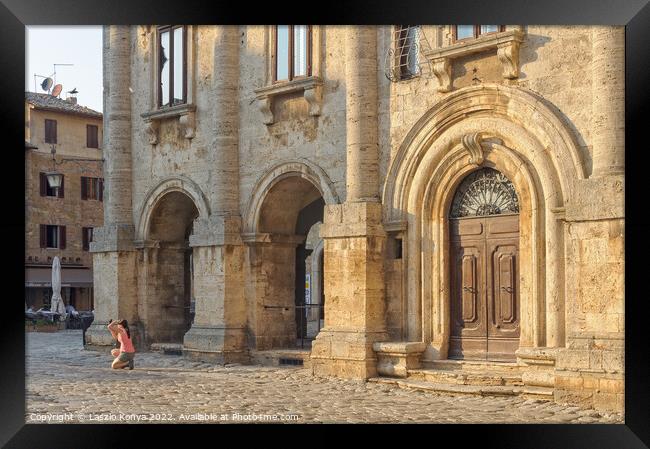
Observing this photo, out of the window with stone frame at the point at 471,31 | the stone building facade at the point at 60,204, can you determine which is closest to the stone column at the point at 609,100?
the window with stone frame at the point at 471,31

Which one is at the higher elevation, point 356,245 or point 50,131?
point 50,131

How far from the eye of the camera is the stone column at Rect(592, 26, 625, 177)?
502 inches

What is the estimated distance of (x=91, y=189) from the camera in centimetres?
4384

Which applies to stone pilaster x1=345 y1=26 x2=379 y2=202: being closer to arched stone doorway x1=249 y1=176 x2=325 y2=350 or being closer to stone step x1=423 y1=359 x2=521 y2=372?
arched stone doorway x1=249 y1=176 x2=325 y2=350

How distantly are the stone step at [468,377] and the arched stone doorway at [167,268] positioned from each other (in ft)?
24.8

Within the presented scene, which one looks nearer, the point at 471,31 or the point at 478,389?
the point at 478,389

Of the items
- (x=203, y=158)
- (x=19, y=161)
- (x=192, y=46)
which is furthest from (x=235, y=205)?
(x=19, y=161)

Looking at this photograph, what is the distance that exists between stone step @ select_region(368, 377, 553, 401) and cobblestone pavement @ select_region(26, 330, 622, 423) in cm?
10

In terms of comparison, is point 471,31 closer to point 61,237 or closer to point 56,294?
point 56,294

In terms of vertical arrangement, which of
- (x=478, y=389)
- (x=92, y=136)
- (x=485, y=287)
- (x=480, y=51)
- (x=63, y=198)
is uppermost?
(x=92, y=136)

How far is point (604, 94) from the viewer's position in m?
12.9

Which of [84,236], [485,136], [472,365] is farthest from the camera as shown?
[84,236]
